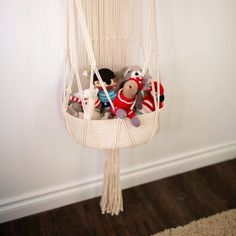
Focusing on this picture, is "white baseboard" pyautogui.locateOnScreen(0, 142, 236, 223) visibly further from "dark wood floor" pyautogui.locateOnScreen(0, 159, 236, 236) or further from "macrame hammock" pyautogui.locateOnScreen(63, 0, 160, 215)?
"macrame hammock" pyautogui.locateOnScreen(63, 0, 160, 215)

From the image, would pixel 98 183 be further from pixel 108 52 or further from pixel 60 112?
pixel 108 52

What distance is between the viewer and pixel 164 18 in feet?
4.04

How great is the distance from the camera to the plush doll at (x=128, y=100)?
3.04ft

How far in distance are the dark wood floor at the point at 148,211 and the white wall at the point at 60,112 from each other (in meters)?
0.06

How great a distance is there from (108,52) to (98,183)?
0.74 metres

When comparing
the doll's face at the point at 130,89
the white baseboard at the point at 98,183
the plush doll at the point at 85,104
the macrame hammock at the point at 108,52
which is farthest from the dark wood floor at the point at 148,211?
the doll's face at the point at 130,89

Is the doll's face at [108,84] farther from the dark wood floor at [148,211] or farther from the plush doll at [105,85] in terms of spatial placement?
the dark wood floor at [148,211]

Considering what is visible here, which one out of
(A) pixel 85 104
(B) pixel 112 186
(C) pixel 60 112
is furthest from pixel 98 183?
(A) pixel 85 104

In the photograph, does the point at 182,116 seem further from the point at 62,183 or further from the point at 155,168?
the point at 62,183

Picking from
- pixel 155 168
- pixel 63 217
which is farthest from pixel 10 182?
pixel 155 168

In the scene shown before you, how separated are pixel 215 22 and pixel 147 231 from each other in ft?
3.54

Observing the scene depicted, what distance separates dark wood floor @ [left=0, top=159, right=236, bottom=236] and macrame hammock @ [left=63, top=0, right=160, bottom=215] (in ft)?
0.83

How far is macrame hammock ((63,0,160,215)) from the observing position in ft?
3.08

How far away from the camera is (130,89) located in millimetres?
925
